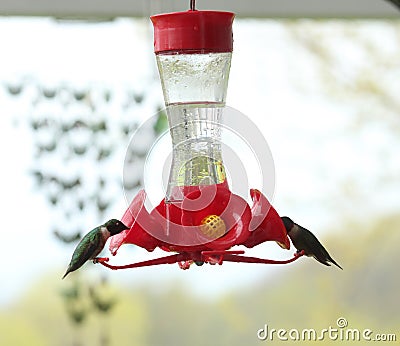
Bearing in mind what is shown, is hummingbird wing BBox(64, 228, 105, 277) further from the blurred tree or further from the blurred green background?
the blurred tree

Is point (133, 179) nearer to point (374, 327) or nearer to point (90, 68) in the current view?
point (90, 68)

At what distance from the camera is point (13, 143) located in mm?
3055

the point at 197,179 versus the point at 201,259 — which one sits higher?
the point at 197,179

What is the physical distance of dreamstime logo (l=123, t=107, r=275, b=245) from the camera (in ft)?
3.93

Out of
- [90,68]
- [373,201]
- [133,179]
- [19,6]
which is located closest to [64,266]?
[90,68]

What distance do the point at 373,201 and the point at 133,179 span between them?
2016 mm

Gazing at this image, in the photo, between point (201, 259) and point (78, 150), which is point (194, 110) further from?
point (78, 150)

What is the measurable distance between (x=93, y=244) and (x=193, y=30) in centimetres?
33

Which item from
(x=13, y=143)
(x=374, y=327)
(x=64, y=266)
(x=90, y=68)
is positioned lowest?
(x=374, y=327)

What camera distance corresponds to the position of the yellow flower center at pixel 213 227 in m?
1.19
